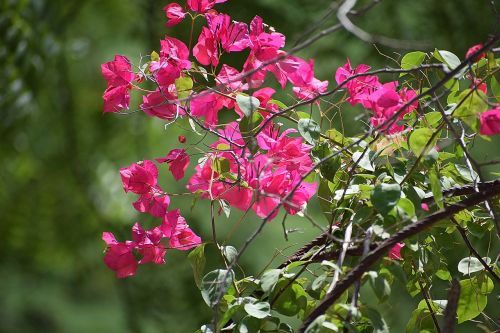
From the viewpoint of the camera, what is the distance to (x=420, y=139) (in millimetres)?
566

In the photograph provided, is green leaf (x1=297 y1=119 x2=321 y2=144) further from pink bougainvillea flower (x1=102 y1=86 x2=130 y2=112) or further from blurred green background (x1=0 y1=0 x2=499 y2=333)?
blurred green background (x1=0 y1=0 x2=499 y2=333)

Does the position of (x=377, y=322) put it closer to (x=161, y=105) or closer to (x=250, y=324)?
(x=250, y=324)

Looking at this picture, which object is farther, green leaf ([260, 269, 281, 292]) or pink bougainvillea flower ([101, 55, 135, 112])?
pink bougainvillea flower ([101, 55, 135, 112])

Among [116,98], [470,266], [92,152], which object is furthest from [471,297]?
[92,152]

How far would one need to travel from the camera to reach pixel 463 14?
2.13m

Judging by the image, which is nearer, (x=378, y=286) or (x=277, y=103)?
(x=378, y=286)

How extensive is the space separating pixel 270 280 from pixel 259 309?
0.08ft

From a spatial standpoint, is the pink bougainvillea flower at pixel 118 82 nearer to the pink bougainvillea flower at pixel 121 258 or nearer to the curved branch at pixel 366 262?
the pink bougainvillea flower at pixel 121 258

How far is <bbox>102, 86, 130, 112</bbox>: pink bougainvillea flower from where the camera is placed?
2.24 ft

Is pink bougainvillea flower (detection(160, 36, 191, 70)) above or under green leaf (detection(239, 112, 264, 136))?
above

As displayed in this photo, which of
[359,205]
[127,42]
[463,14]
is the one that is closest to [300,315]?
[359,205]

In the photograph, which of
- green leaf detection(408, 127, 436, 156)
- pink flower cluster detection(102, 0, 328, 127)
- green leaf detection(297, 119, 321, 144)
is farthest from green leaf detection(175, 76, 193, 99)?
green leaf detection(408, 127, 436, 156)

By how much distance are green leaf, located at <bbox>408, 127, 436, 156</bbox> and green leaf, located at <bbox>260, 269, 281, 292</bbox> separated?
136 mm

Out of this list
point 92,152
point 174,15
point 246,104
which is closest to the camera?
point 246,104
